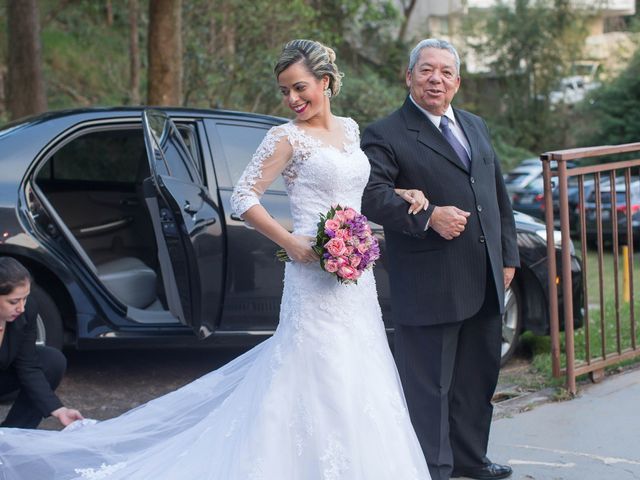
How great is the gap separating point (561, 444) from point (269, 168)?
7.38 feet

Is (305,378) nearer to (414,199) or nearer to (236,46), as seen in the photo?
(414,199)

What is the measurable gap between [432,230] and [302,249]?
75cm

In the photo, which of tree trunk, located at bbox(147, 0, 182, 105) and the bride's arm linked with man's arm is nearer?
the bride's arm linked with man's arm

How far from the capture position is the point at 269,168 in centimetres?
396

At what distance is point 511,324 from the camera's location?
707 cm

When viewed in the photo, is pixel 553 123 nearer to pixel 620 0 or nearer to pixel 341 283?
pixel 620 0

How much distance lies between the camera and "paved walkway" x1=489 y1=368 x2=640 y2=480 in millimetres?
4828

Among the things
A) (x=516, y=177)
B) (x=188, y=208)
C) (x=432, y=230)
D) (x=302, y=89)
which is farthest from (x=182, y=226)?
(x=516, y=177)

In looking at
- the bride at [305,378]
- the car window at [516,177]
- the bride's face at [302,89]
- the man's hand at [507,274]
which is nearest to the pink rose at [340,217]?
the bride at [305,378]

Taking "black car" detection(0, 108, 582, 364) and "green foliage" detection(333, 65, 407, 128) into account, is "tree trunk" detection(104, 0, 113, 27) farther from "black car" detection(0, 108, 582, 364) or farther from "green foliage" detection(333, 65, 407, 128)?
"black car" detection(0, 108, 582, 364)

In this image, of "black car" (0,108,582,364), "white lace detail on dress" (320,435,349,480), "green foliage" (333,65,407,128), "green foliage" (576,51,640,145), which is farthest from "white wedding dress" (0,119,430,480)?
"green foliage" (576,51,640,145)

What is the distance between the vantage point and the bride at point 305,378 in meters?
3.88

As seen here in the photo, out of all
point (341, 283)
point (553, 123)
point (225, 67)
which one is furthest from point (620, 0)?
point (341, 283)

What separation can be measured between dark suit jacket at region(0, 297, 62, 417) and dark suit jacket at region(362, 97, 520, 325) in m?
1.56
